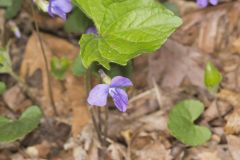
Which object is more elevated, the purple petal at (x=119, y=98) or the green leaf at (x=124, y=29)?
the green leaf at (x=124, y=29)

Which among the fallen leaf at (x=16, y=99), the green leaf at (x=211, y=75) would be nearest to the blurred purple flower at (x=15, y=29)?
the fallen leaf at (x=16, y=99)

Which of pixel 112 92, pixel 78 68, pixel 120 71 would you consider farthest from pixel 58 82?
pixel 112 92

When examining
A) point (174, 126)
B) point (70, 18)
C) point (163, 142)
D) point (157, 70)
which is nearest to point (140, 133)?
point (163, 142)

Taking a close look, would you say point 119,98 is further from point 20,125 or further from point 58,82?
point 58,82

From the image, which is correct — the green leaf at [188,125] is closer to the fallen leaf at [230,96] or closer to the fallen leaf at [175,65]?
the fallen leaf at [230,96]

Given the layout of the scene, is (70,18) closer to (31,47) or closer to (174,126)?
(31,47)
